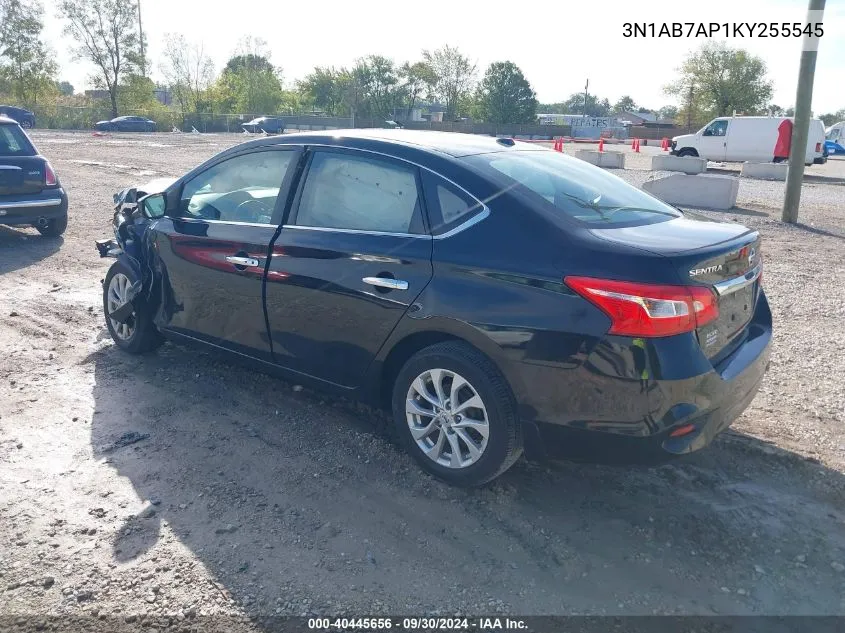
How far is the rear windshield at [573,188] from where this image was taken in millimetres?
3633

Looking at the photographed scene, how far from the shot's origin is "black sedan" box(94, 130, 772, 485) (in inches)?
124

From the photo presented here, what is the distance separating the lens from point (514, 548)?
10.8ft

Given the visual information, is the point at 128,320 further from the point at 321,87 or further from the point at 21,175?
the point at 321,87

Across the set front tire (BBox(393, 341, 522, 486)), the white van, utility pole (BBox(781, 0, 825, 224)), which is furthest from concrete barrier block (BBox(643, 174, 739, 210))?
the white van

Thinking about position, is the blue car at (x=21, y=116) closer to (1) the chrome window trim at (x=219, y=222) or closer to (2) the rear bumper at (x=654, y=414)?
(1) the chrome window trim at (x=219, y=222)

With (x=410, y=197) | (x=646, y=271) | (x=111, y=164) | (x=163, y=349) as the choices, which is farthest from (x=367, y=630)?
(x=111, y=164)

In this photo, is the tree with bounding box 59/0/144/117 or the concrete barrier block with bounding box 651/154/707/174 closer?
the concrete barrier block with bounding box 651/154/707/174

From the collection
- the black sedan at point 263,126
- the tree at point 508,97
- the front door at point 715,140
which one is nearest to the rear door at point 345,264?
the front door at point 715,140

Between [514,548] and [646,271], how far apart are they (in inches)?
53.2

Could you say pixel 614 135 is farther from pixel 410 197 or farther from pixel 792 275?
pixel 410 197

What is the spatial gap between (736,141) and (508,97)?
165 ft

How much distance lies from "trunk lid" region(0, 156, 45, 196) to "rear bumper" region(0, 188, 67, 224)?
89 millimetres

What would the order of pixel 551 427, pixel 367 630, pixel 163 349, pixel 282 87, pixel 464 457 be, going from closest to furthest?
pixel 367 630, pixel 551 427, pixel 464 457, pixel 163 349, pixel 282 87

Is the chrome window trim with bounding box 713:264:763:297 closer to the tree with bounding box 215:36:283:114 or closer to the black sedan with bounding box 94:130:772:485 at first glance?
the black sedan with bounding box 94:130:772:485
